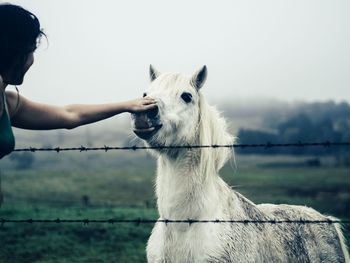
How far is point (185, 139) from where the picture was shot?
3125mm

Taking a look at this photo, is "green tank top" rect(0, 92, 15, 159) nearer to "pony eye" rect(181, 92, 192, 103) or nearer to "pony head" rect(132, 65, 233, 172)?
"pony head" rect(132, 65, 233, 172)

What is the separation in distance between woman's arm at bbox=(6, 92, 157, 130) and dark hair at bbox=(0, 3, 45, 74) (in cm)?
31

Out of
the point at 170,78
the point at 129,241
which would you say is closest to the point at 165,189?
the point at 170,78

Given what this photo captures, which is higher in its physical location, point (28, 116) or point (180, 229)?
point (28, 116)

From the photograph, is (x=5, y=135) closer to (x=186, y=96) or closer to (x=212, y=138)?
(x=186, y=96)

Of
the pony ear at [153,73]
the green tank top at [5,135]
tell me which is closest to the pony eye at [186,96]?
the pony ear at [153,73]

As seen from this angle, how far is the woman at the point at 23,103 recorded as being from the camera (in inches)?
81.7

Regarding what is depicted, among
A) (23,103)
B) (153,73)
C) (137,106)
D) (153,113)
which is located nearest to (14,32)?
(23,103)

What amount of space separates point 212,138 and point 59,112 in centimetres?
148

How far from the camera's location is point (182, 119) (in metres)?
3.07

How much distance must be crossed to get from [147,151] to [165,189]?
0.41 meters

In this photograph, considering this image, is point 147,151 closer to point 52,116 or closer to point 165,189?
point 165,189

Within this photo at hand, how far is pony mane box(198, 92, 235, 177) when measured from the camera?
3.16m

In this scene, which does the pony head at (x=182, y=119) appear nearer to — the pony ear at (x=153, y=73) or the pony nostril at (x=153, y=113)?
the pony nostril at (x=153, y=113)
